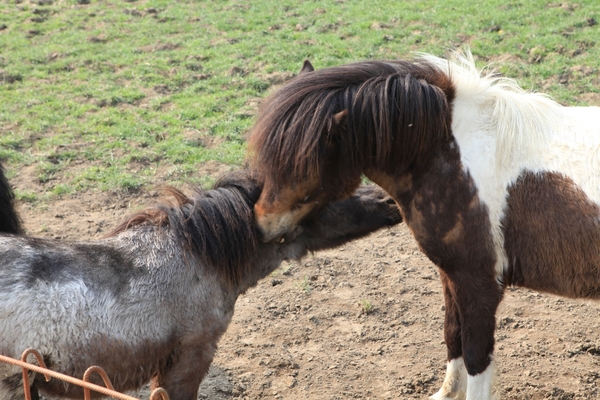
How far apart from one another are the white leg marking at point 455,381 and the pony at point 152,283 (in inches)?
40.9

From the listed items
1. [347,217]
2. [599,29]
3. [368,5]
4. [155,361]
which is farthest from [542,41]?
[155,361]

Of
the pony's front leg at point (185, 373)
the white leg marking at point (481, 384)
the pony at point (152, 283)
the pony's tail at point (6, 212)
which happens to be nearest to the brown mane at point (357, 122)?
the pony at point (152, 283)

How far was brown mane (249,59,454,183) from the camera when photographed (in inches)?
144

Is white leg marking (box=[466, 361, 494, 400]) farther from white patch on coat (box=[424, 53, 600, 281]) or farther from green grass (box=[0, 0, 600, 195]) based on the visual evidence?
green grass (box=[0, 0, 600, 195])

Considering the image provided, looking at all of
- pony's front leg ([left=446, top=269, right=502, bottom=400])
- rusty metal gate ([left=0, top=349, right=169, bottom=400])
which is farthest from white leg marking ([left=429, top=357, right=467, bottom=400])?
rusty metal gate ([left=0, top=349, right=169, bottom=400])

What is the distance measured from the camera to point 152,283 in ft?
13.0

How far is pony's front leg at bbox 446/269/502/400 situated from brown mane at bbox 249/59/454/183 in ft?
2.41

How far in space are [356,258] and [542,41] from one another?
5237mm

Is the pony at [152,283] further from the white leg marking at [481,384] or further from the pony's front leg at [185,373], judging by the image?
the white leg marking at [481,384]

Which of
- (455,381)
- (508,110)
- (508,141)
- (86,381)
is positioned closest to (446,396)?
(455,381)

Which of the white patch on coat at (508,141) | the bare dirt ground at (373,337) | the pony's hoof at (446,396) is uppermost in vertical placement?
the white patch on coat at (508,141)

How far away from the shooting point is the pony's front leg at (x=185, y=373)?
158 inches

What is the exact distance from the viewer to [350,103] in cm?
370

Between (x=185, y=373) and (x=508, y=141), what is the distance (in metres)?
2.29
